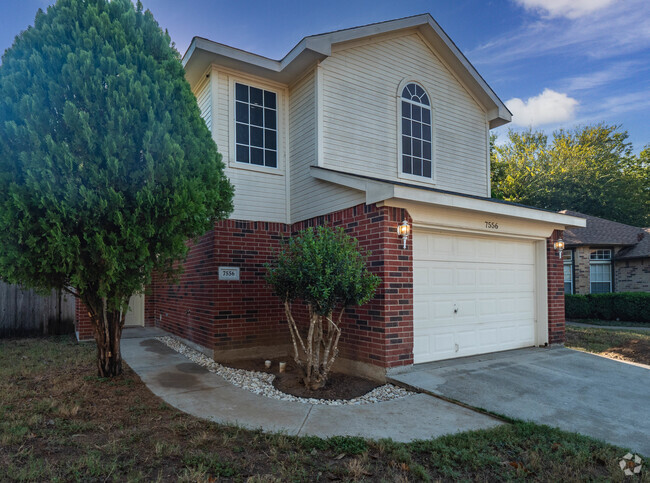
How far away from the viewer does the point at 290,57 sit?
7238 mm

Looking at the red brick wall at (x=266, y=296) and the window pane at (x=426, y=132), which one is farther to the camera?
the window pane at (x=426, y=132)

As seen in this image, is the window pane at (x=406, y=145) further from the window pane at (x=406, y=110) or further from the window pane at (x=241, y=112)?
the window pane at (x=241, y=112)

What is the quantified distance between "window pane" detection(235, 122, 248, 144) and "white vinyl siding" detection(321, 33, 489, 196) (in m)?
1.54

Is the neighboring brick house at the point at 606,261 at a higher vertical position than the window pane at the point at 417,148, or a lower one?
lower

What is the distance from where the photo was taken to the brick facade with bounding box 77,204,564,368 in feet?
18.7

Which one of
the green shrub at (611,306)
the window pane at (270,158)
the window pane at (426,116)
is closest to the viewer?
the window pane at (270,158)

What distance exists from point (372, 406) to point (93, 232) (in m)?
3.75

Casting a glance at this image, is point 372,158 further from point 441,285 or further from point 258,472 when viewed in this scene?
point 258,472

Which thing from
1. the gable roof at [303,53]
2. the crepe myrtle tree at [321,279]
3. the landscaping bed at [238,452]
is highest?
the gable roof at [303,53]

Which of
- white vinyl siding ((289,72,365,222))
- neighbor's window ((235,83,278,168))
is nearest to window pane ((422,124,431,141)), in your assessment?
white vinyl siding ((289,72,365,222))

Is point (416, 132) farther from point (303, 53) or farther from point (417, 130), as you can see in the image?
point (303, 53)

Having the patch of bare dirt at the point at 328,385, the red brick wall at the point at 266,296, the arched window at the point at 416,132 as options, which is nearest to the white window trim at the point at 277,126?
the red brick wall at the point at 266,296

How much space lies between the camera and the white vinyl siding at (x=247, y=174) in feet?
24.0

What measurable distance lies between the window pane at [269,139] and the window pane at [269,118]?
100 mm
